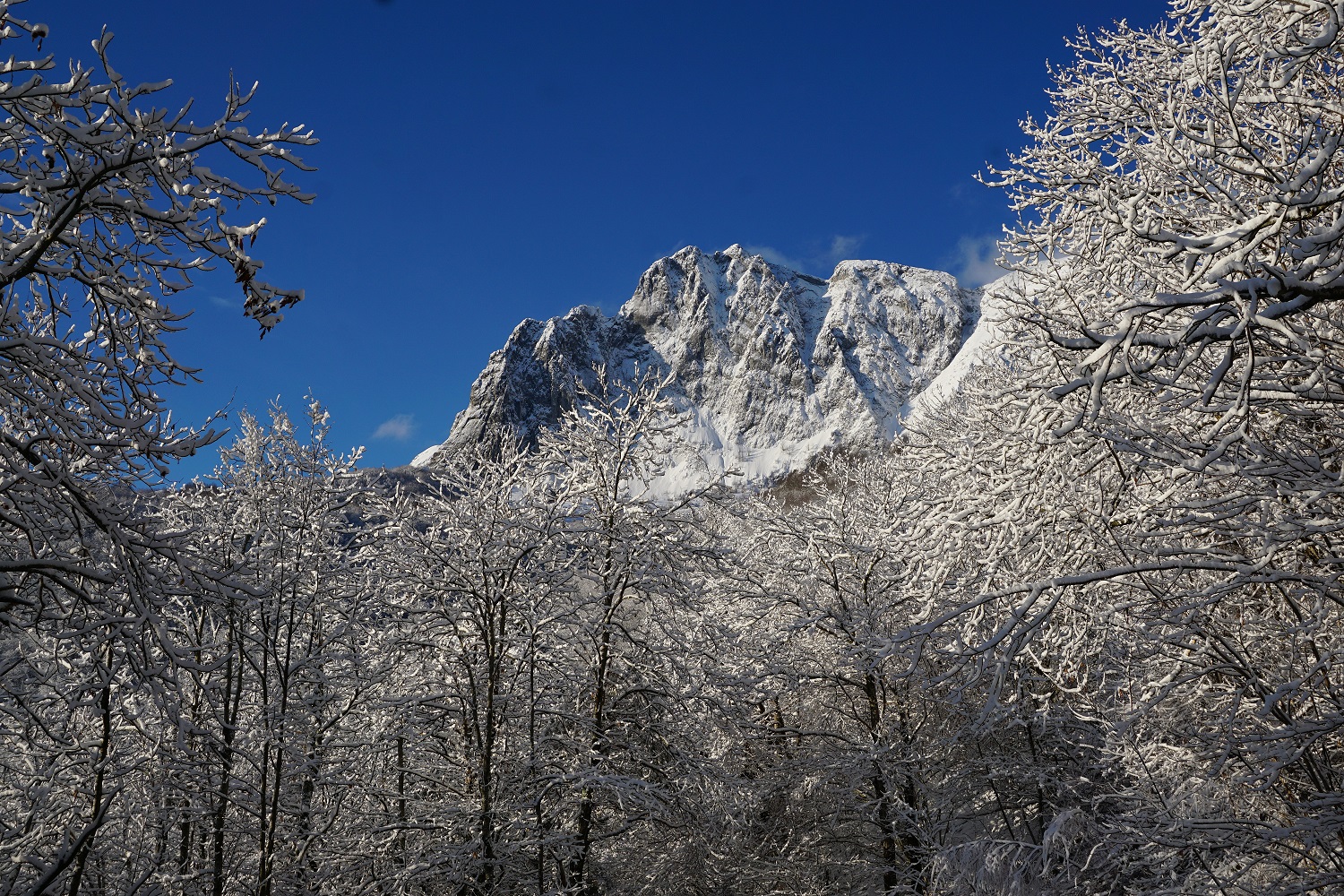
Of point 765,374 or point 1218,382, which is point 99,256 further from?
point 765,374

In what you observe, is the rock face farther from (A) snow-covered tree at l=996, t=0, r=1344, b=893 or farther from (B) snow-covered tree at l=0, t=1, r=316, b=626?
(B) snow-covered tree at l=0, t=1, r=316, b=626

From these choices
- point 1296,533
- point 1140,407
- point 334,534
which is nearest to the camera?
point 1296,533

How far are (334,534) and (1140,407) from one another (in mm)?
9868

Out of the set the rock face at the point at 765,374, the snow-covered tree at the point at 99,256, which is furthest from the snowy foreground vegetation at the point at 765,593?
the rock face at the point at 765,374

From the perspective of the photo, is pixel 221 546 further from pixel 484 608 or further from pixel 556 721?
pixel 556 721

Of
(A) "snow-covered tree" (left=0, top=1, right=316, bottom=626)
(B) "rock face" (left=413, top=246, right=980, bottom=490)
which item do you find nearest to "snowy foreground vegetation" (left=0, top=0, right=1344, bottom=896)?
(A) "snow-covered tree" (left=0, top=1, right=316, bottom=626)

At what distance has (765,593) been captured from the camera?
11578mm

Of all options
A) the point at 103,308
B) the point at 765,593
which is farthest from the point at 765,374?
the point at 103,308

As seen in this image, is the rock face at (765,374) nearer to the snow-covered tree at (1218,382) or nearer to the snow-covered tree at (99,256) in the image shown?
the snow-covered tree at (1218,382)

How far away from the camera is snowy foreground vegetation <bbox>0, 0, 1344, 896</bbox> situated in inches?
134

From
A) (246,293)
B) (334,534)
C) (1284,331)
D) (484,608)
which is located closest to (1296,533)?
(1284,331)

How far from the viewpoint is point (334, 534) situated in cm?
1073

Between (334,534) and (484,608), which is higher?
(334,534)

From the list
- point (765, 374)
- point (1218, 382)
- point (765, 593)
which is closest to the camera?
point (1218, 382)
